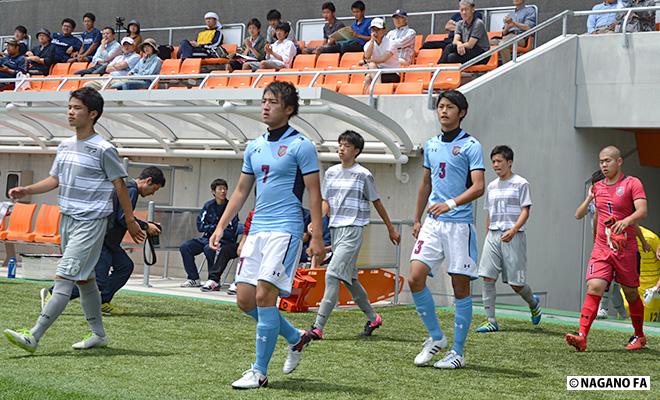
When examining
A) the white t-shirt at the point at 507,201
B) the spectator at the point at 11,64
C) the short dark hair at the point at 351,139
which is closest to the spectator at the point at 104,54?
the spectator at the point at 11,64

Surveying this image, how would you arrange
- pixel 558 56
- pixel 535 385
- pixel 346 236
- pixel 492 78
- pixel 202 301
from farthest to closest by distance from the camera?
1. pixel 558 56
2. pixel 492 78
3. pixel 202 301
4. pixel 346 236
5. pixel 535 385

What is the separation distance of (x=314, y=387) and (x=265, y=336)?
49 cm

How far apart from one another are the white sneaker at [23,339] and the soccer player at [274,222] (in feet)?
5.57

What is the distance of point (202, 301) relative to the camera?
13289mm

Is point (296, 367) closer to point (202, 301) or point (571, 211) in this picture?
point (202, 301)

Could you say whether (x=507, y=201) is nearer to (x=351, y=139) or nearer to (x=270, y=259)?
(x=351, y=139)

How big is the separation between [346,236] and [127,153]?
7.89 m

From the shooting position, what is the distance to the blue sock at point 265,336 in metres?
6.83

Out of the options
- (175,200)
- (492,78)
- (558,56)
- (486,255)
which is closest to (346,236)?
(486,255)

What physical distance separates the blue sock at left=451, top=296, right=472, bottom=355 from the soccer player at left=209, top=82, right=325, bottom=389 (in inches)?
64.2

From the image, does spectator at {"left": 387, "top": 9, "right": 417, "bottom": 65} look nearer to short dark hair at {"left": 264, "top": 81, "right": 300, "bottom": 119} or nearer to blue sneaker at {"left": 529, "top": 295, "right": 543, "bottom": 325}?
blue sneaker at {"left": 529, "top": 295, "right": 543, "bottom": 325}

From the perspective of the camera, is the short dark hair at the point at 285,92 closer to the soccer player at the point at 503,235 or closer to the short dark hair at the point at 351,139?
the short dark hair at the point at 351,139

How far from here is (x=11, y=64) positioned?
21688 millimetres

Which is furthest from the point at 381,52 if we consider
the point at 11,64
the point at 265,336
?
the point at 265,336
